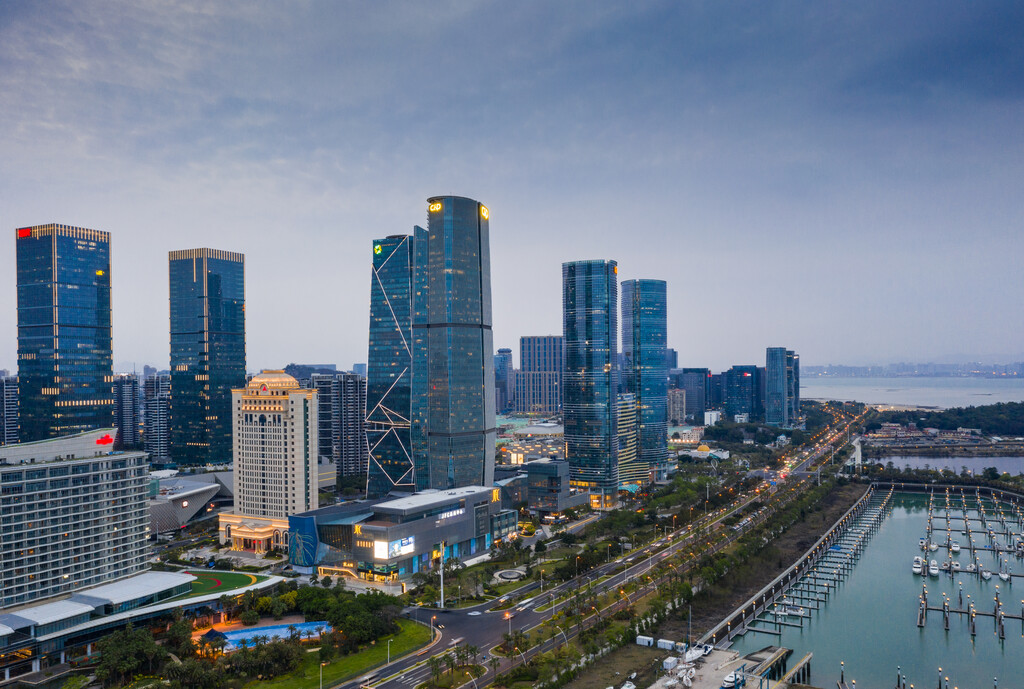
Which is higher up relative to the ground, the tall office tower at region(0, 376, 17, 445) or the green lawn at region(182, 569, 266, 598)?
the tall office tower at region(0, 376, 17, 445)

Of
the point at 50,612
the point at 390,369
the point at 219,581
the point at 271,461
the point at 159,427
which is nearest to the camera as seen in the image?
the point at 50,612

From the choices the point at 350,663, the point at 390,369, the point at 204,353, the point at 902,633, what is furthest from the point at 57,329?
the point at 902,633

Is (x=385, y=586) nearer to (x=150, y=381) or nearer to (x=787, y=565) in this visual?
(x=787, y=565)

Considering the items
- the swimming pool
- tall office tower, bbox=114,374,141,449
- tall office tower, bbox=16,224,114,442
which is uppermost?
tall office tower, bbox=16,224,114,442

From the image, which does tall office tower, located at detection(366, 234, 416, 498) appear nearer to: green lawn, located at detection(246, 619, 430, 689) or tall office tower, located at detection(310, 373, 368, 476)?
tall office tower, located at detection(310, 373, 368, 476)

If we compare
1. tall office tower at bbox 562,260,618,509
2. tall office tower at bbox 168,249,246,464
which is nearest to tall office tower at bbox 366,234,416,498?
tall office tower at bbox 562,260,618,509

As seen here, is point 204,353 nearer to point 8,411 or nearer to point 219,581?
point 8,411
